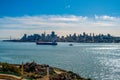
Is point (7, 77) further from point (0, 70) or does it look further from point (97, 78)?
point (97, 78)

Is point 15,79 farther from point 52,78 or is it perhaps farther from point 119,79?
point 119,79

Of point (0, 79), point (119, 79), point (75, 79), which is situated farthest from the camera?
point (119, 79)

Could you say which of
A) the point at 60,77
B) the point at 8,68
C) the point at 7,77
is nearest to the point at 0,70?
the point at 8,68

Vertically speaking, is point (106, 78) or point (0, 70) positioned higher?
point (0, 70)

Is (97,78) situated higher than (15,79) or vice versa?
(15,79)

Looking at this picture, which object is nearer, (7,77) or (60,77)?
(7,77)

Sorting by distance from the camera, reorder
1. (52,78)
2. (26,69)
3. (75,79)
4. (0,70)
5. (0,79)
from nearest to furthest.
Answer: (0,79) < (0,70) < (52,78) < (75,79) < (26,69)

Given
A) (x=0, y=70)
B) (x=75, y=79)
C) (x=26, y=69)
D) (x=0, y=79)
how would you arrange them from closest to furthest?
(x=0, y=79) → (x=0, y=70) → (x=75, y=79) → (x=26, y=69)

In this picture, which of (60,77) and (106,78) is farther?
(106,78)

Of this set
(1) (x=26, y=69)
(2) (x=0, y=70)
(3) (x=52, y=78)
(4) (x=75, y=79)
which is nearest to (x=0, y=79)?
(2) (x=0, y=70)
